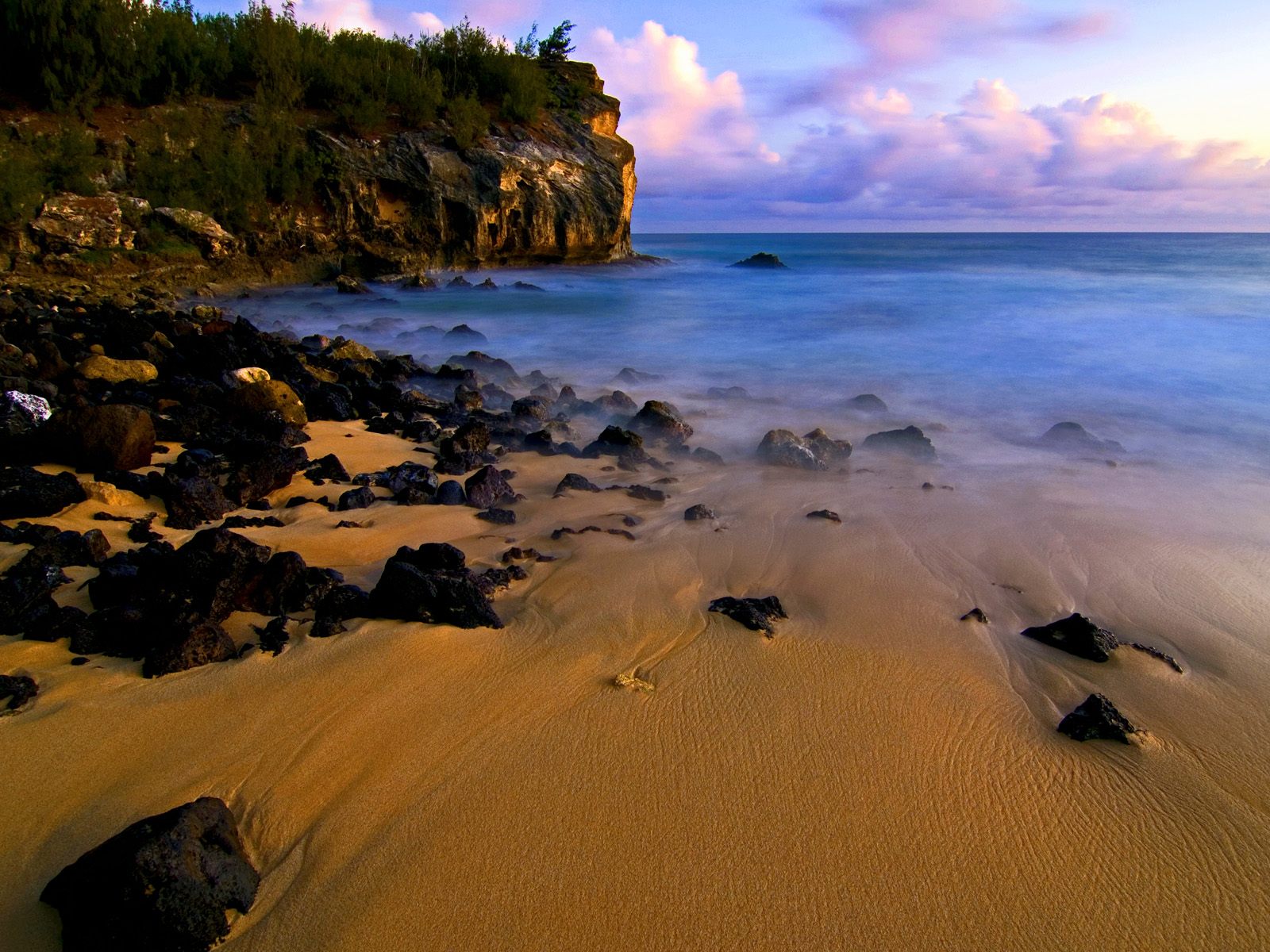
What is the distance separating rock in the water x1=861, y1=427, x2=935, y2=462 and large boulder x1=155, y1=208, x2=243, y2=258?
14736mm

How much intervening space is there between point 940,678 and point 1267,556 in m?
3.10

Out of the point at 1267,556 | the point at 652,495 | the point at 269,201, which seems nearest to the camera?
the point at 1267,556

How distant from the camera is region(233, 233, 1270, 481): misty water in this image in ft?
26.7

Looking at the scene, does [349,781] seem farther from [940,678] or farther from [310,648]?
[940,678]

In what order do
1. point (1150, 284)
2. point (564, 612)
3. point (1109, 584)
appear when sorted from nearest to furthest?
point (564, 612) → point (1109, 584) → point (1150, 284)

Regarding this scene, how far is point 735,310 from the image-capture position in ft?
61.1

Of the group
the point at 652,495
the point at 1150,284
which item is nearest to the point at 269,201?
the point at 652,495

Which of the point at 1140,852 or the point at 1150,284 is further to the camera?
the point at 1150,284

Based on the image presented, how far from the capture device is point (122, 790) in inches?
82.4

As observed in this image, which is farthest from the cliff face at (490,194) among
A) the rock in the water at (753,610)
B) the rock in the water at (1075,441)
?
the rock in the water at (753,610)

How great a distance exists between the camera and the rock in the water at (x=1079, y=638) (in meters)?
3.09

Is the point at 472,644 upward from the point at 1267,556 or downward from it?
upward

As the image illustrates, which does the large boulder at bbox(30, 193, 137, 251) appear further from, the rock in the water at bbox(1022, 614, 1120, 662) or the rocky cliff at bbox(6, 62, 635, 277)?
the rock in the water at bbox(1022, 614, 1120, 662)

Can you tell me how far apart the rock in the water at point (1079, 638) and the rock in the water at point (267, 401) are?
5.15 metres
